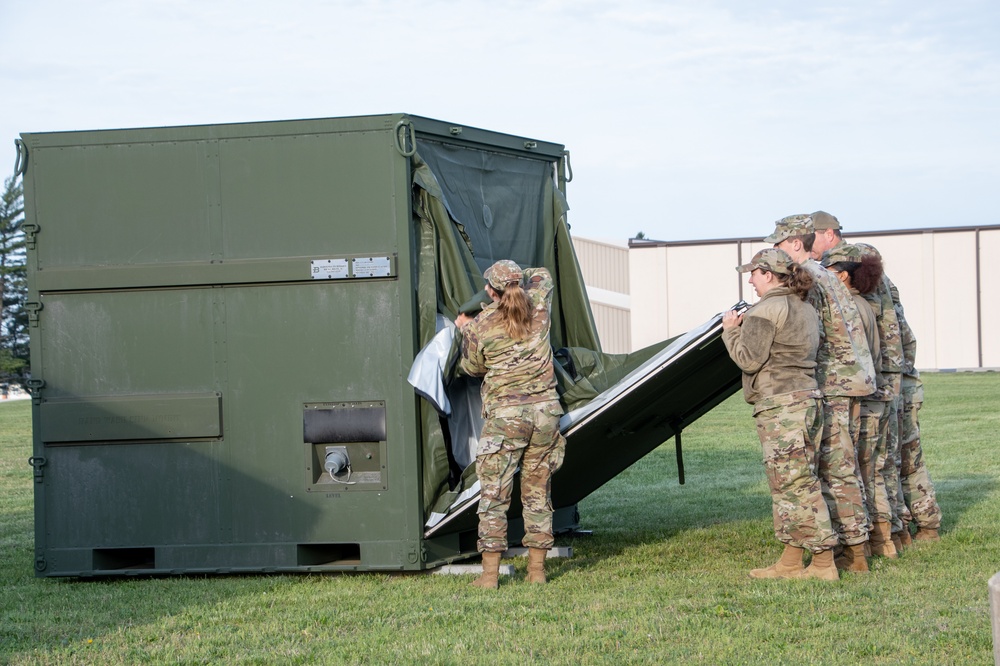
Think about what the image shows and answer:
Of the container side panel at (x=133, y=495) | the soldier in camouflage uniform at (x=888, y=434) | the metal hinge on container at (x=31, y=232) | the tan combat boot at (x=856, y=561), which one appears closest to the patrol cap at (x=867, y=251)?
the soldier in camouflage uniform at (x=888, y=434)

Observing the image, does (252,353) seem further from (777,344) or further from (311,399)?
(777,344)

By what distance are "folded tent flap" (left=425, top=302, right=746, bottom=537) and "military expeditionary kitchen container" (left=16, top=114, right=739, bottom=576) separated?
48mm

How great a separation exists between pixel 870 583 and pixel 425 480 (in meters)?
2.72

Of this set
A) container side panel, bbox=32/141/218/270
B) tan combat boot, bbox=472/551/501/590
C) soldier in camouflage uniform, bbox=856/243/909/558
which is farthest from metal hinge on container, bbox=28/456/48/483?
soldier in camouflage uniform, bbox=856/243/909/558

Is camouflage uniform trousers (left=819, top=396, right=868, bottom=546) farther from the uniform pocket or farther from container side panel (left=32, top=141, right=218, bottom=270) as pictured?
container side panel (left=32, top=141, right=218, bottom=270)

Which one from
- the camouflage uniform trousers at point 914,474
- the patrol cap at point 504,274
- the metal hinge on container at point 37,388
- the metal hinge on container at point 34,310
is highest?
the patrol cap at point 504,274

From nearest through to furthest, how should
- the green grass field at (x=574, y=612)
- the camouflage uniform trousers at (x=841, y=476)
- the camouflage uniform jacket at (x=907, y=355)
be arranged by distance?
1. the green grass field at (x=574, y=612)
2. the camouflage uniform trousers at (x=841, y=476)
3. the camouflage uniform jacket at (x=907, y=355)

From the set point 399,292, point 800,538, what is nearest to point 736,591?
point 800,538

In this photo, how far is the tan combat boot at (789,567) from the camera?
23.7 ft

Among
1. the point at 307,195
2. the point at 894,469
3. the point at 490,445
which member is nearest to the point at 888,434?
the point at 894,469

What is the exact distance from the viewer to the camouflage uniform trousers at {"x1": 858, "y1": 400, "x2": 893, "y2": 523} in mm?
8070

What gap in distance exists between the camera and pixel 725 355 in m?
7.86

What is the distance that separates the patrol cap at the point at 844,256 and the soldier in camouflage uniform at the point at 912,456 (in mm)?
718

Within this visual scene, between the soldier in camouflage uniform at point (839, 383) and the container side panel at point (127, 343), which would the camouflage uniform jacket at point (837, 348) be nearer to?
the soldier in camouflage uniform at point (839, 383)
